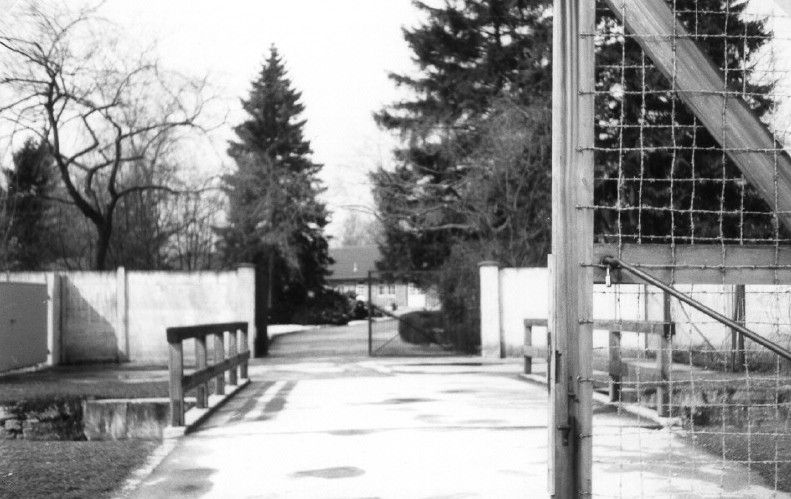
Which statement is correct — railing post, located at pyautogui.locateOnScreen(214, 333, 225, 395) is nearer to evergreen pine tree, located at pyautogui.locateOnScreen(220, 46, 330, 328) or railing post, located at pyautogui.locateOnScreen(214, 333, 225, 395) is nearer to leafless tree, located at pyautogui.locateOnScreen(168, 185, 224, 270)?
evergreen pine tree, located at pyautogui.locateOnScreen(220, 46, 330, 328)

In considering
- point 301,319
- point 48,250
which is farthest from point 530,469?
point 301,319

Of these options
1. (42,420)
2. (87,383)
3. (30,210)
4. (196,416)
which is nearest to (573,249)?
(196,416)

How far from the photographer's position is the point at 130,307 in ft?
63.7

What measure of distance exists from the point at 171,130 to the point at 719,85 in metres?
23.8

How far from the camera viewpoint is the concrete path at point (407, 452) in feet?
20.3

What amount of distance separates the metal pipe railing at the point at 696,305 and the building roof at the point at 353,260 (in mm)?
81121

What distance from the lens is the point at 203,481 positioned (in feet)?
21.5

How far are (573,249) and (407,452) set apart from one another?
363cm

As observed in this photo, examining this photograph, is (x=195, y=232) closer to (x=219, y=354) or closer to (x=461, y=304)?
(x=461, y=304)

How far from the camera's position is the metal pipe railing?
421 centimetres

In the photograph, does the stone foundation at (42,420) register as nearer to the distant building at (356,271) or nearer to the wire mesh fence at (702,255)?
the wire mesh fence at (702,255)

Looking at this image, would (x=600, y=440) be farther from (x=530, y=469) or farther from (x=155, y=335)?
(x=155, y=335)

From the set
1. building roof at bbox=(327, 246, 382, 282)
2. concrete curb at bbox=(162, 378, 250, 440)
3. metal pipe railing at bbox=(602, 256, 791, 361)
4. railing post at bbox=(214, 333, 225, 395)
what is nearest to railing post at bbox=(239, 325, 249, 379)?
concrete curb at bbox=(162, 378, 250, 440)

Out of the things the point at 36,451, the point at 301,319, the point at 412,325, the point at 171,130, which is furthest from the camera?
the point at 301,319
